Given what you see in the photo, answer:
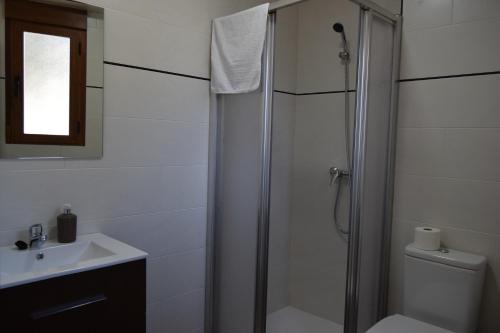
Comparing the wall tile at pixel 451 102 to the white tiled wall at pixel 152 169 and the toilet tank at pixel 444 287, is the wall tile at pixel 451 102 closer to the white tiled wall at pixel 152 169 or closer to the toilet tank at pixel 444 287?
the toilet tank at pixel 444 287

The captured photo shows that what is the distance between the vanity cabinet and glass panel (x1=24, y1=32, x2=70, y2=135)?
2.27 feet

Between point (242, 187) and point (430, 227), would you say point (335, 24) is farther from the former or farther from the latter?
point (430, 227)

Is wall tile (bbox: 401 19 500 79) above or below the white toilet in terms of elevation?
above

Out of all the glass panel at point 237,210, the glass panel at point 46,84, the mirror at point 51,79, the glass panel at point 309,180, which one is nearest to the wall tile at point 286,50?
the glass panel at point 309,180

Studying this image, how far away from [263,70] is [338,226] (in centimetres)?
112

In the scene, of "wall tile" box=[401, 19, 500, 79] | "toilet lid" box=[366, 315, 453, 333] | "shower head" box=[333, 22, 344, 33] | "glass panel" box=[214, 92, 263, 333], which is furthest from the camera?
"shower head" box=[333, 22, 344, 33]

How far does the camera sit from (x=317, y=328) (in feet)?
8.25

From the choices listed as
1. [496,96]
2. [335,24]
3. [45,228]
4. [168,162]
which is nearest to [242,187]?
[168,162]

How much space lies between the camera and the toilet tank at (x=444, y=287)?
1734 millimetres

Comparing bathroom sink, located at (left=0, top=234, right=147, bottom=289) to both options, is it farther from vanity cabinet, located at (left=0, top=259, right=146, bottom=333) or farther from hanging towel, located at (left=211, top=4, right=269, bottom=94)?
hanging towel, located at (left=211, top=4, right=269, bottom=94)

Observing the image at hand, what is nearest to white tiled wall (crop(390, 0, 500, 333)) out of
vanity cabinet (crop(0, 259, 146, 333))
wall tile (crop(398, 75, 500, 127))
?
wall tile (crop(398, 75, 500, 127))

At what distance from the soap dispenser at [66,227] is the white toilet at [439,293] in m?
1.40

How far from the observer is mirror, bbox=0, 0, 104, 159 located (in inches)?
62.6

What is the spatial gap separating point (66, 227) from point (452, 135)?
6.20 feet
